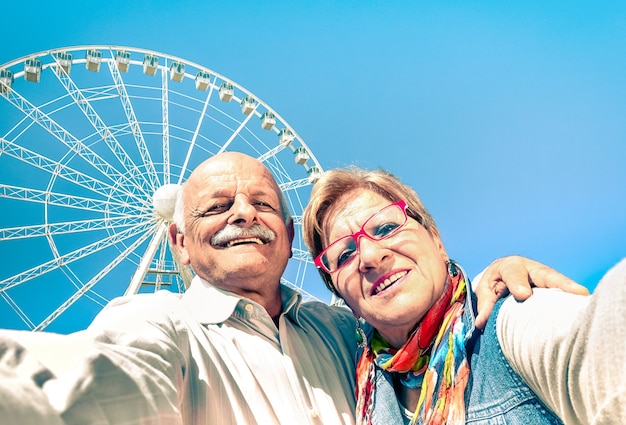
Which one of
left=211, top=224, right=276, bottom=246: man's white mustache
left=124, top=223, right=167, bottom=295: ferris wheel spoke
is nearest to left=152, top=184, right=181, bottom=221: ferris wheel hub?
left=124, top=223, right=167, bottom=295: ferris wheel spoke

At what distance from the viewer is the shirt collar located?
8.74ft

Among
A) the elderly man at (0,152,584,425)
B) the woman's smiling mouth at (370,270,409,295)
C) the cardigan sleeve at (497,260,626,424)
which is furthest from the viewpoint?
the woman's smiling mouth at (370,270,409,295)

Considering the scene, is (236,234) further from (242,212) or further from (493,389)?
(493,389)

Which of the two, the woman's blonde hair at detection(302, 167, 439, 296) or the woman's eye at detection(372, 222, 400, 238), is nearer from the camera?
the woman's eye at detection(372, 222, 400, 238)

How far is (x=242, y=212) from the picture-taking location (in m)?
3.22

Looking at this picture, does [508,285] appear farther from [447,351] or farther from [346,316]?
[346,316]

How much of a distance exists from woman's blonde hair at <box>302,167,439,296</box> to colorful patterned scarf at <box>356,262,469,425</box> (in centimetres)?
52

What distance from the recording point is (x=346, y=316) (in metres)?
3.52

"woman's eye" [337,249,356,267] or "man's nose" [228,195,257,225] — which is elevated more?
"man's nose" [228,195,257,225]

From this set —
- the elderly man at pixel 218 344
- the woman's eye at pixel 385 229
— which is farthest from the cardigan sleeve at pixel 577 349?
the woman's eye at pixel 385 229

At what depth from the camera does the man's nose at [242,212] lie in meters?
3.21

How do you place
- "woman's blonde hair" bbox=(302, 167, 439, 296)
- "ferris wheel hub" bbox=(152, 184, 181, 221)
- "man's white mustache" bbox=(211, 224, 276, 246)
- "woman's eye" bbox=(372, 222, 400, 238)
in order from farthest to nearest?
"ferris wheel hub" bbox=(152, 184, 181, 221)
"man's white mustache" bbox=(211, 224, 276, 246)
"woman's blonde hair" bbox=(302, 167, 439, 296)
"woman's eye" bbox=(372, 222, 400, 238)

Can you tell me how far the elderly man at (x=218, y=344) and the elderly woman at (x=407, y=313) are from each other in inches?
10.7

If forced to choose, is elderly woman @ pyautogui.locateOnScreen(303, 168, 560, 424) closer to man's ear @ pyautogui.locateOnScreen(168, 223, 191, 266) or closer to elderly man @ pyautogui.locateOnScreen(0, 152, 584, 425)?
elderly man @ pyautogui.locateOnScreen(0, 152, 584, 425)
